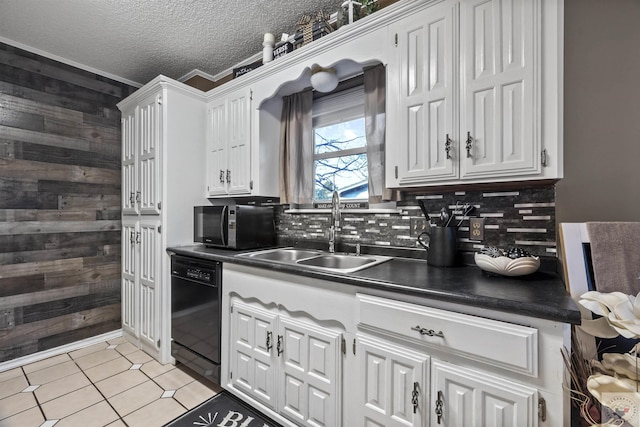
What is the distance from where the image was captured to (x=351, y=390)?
1.30 metres

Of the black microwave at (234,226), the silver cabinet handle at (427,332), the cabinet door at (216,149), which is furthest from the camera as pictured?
the cabinet door at (216,149)

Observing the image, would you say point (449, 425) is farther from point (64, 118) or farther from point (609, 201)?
point (64, 118)

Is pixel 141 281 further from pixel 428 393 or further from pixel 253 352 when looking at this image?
pixel 428 393

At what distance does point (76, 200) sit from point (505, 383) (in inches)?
130

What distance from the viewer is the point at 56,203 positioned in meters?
2.50

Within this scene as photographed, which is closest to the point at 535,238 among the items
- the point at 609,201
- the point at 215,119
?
the point at 609,201

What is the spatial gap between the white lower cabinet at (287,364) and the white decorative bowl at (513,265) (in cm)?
75

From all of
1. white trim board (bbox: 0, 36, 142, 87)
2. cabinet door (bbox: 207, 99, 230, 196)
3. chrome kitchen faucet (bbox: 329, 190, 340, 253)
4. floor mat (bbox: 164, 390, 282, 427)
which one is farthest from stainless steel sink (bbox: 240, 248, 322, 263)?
white trim board (bbox: 0, 36, 142, 87)

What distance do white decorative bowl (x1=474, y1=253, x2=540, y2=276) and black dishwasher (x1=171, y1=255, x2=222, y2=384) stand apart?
1.53m

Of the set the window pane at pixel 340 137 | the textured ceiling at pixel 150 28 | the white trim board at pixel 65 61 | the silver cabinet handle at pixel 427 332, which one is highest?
the textured ceiling at pixel 150 28

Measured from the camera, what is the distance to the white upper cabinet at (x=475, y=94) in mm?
1158

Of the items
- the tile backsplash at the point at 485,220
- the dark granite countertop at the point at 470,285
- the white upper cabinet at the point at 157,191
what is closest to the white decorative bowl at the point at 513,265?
the dark granite countertop at the point at 470,285

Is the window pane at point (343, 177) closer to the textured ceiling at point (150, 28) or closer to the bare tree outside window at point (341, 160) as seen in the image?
the bare tree outside window at point (341, 160)

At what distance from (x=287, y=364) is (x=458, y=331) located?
0.92 metres
